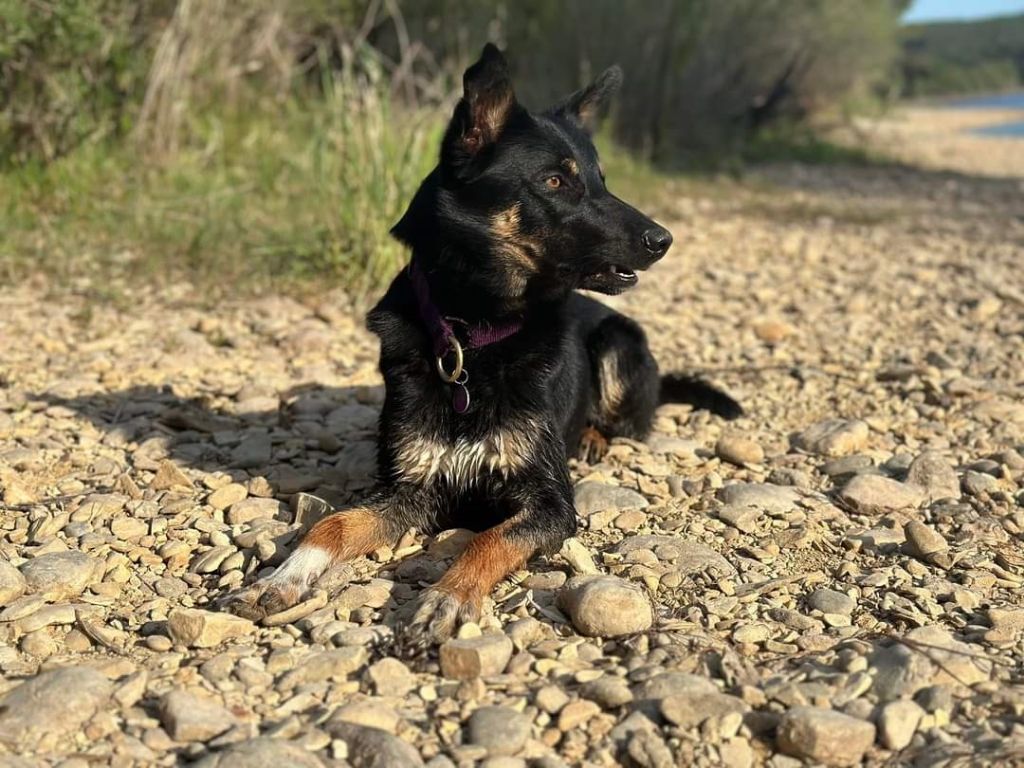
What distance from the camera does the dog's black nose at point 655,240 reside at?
3.90 m

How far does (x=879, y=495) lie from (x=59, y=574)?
3101mm

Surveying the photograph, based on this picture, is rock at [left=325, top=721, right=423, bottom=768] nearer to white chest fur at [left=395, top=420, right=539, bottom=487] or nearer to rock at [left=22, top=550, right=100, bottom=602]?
rock at [left=22, top=550, right=100, bottom=602]

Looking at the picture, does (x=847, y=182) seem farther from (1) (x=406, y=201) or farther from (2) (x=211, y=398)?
(2) (x=211, y=398)

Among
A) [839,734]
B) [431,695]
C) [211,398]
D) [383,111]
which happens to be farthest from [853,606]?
[383,111]

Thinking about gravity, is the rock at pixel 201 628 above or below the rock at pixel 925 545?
below

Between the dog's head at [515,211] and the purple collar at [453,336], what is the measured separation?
13cm

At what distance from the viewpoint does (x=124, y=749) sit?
2.59 meters

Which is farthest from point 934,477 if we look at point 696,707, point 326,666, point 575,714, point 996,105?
point 996,105

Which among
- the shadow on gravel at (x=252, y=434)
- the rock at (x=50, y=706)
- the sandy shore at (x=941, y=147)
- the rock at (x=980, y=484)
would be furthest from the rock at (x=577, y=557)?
the sandy shore at (x=941, y=147)

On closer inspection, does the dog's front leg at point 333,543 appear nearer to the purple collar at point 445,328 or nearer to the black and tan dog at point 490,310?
the black and tan dog at point 490,310

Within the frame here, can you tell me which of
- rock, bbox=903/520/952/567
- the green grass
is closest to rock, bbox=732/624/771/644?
rock, bbox=903/520/952/567

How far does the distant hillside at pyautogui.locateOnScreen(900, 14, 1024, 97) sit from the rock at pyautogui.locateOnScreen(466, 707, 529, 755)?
5178cm

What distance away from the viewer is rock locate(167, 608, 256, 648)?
3.11m

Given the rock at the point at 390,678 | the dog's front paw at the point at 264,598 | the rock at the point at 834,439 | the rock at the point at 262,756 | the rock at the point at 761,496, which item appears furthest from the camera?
the rock at the point at 834,439
